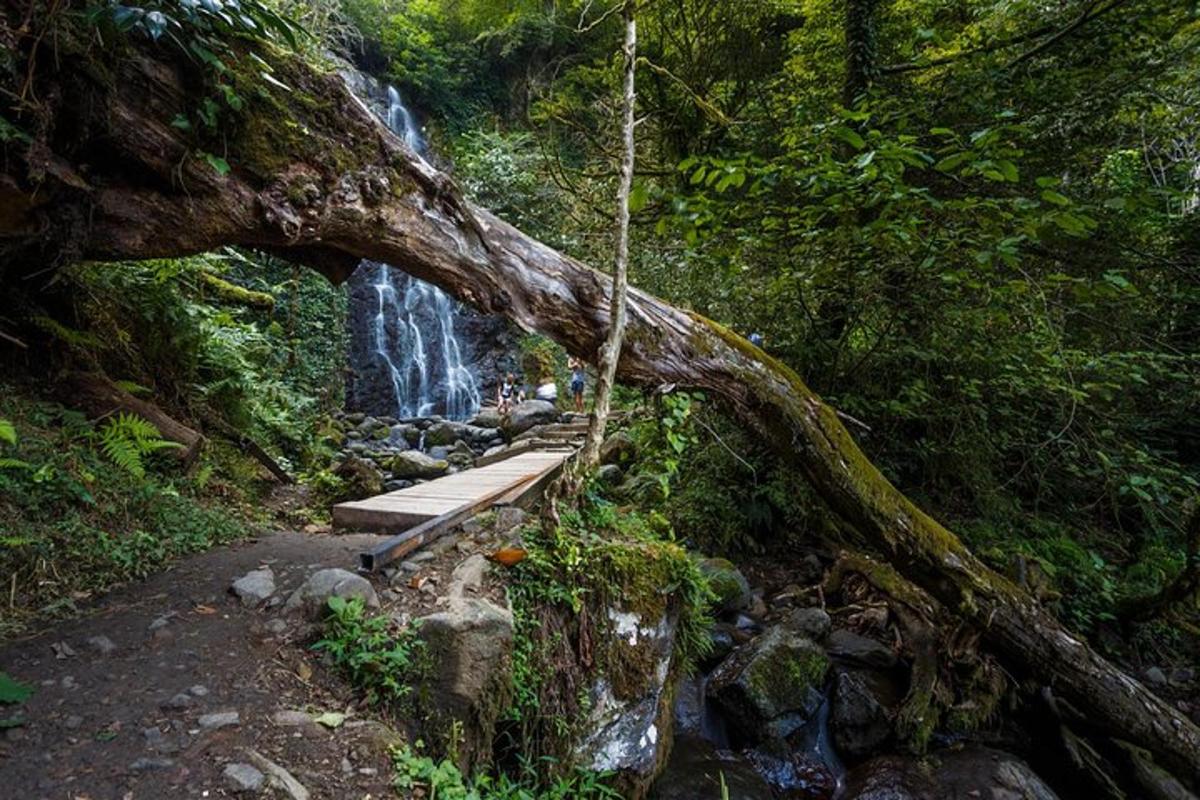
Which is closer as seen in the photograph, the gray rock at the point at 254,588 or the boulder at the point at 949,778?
the gray rock at the point at 254,588

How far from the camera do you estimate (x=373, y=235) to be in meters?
3.19

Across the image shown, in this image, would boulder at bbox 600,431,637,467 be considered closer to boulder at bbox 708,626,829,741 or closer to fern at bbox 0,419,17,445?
boulder at bbox 708,626,829,741

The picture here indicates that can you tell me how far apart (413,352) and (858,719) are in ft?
52.0

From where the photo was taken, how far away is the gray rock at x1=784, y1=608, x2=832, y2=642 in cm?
555

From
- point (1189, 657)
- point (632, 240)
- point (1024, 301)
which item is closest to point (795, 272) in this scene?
point (1024, 301)

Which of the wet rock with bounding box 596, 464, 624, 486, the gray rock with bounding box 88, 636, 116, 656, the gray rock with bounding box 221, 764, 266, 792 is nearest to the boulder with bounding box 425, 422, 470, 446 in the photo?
the wet rock with bounding box 596, 464, 624, 486

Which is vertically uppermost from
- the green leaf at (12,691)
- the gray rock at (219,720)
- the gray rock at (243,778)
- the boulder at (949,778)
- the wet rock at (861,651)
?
the green leaf at (12,691)

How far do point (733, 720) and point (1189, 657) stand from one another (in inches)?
212

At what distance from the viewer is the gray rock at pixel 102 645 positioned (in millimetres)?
2389

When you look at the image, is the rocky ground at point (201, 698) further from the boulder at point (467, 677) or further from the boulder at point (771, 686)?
the boulder at point (771, 686)

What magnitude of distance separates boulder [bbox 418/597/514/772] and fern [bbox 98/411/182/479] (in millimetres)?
2257

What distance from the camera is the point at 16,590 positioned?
2580 millimetres

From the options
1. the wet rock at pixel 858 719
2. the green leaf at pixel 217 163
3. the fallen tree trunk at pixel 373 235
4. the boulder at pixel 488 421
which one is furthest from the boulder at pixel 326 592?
the boulder at pixel 488 421

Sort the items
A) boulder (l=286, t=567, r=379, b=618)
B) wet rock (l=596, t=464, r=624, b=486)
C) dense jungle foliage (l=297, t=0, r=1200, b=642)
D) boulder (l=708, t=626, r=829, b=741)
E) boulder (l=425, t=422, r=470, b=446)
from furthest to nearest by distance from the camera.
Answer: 1. boulder (l=425, t=422, r=470, b=446)
2. wet rock (l=596, t=464, r=624, b=486)
3. boulder (l=708, t=626, r=829, b=741)
4. dense jungle foliage (l=297, t=0, r=1200, b=642)
5. boulder (l=286, t=567, r=379, b=618)
